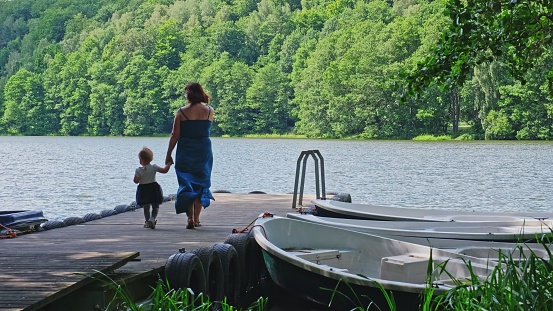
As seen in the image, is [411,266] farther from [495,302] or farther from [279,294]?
[495,302]

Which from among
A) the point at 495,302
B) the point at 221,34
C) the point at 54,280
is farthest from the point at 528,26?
the point at 221,34

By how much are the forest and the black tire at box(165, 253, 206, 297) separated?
46131 mm

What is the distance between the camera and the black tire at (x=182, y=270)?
20.8ft

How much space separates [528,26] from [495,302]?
10.8 feet

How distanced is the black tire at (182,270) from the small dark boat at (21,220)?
3.22 metres

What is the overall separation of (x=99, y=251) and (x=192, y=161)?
1.86m

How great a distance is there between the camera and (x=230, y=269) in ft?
25.8

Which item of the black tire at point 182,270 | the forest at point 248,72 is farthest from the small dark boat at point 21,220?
the forest at point 248,72

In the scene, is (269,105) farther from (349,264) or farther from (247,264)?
(349,264)

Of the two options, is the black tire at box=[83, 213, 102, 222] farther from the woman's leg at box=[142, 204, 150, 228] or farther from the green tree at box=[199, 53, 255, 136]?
the green tree at box=[199, 53, 255, 136]

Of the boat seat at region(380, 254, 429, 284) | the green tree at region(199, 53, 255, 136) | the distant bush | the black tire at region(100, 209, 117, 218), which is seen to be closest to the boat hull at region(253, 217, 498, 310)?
the boat seat at region(380, 254, 429, 284)

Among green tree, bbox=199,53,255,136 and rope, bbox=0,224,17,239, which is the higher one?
green tree, bbox=199,53,255,136

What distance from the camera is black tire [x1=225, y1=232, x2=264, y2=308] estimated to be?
807cm

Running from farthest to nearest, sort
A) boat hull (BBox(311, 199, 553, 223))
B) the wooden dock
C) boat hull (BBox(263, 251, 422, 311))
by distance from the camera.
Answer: boat hull (BBox(311, 199, 553, 223)) → boat hull (BBox(263, 251, 422, 311)) → the wooden dock
